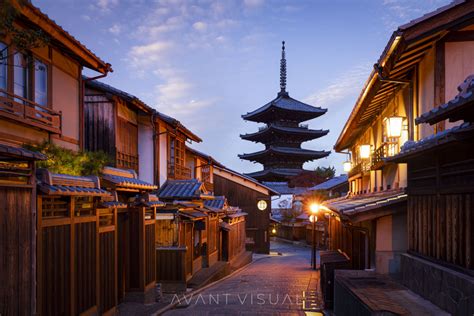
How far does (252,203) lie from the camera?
1571 inches

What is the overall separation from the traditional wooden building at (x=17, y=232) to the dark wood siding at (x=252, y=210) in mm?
31704

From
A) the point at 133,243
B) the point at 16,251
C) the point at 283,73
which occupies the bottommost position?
the point at 133,243

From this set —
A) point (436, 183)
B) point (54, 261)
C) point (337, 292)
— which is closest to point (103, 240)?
point (54, 261)

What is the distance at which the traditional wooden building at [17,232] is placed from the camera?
6.56 meters

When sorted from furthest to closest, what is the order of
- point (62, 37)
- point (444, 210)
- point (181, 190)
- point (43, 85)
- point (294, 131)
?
1. point (294, 131)
2. point (181, 190)
3. point (43, 85)
4. point (62, 37)
5. point (444, 210)

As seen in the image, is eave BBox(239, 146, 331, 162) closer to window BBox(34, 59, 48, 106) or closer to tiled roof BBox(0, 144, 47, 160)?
window BBox(34, 59, 48, 106)

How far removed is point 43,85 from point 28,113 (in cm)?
142

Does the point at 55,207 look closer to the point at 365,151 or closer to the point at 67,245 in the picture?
the point at 67,245

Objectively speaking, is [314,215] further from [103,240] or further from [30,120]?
[30,120]

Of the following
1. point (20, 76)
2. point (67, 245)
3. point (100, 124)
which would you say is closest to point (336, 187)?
point (100, 124)

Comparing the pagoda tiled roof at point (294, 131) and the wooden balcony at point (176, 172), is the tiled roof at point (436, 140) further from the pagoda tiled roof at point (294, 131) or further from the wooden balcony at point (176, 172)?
the pagoda tiled roof at point (294, 131)

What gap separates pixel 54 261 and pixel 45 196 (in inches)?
51.5

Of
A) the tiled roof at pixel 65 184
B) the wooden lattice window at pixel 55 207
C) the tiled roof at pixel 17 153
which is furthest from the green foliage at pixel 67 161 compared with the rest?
the tiled roof at pixel 17 153

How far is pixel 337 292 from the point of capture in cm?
1129
